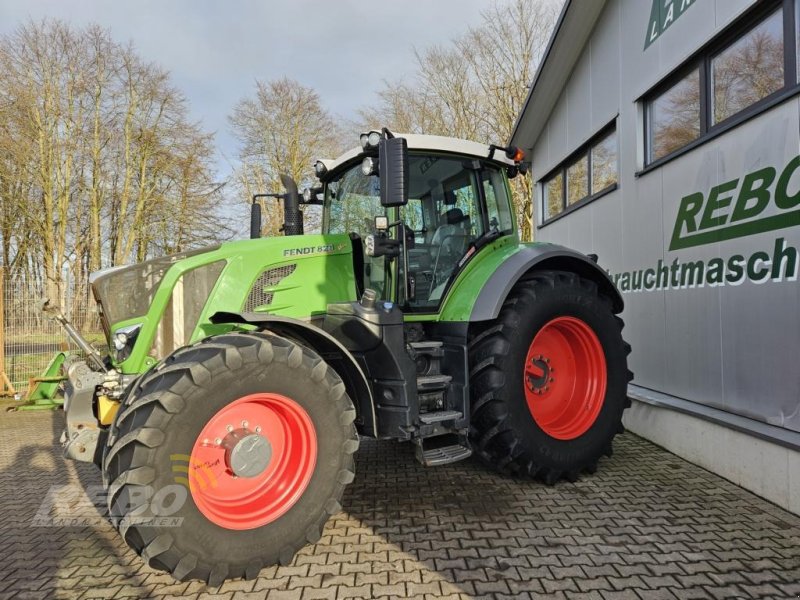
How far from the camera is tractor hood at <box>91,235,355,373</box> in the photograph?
9.68 feet

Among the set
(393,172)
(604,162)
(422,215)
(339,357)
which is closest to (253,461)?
(339,357)

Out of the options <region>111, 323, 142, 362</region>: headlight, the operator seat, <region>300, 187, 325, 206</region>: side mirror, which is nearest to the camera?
<region>111, 323, 142, 362</region>: headlight

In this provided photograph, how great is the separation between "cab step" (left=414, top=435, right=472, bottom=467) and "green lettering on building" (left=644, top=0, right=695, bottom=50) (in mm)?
4114

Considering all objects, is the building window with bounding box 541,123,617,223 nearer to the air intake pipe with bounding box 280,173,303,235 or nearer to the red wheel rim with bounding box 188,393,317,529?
the air intake pipe with bounding box 280,173,303,235

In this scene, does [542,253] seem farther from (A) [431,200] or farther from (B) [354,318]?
(B) [354,318]

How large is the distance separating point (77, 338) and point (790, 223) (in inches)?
170

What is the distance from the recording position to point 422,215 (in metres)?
3.88

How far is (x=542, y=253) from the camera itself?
3811mm

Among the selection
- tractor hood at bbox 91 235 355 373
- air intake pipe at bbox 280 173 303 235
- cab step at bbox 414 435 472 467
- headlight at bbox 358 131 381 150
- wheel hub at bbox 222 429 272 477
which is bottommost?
cab step at bbox 414 435 472 467

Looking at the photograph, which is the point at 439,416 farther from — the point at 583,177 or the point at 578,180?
the point at 578,180

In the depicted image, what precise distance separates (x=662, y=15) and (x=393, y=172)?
3.77 meters

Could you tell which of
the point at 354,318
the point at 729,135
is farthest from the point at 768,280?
the point at 354,318

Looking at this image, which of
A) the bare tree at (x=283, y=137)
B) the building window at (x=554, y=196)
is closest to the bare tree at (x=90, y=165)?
the bare tree at (x=283, y=137)

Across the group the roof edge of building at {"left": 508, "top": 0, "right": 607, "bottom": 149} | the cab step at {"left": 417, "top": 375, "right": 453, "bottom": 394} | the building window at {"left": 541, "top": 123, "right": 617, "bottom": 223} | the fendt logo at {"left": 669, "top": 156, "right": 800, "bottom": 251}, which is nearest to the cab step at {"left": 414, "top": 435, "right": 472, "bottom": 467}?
the cab step at {"left": 417, "top": 375, "right": 453, "bottom": 394}
